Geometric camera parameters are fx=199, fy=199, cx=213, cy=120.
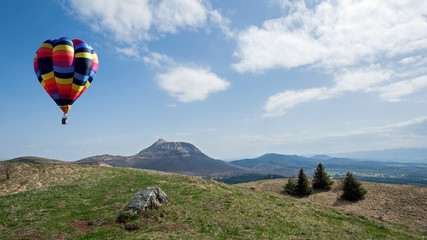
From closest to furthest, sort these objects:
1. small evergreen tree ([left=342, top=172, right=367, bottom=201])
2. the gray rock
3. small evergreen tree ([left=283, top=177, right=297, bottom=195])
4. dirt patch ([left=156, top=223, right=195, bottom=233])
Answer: dirt patch ([left=156, top=223, right=195, bottom=233])
the gray rock
small evergreen tree ([left=342, top=172, right=367, bottom=201])
small evergreen tree ([left=283, top=177, right=297, bottom=195])

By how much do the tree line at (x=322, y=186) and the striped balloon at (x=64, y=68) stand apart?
4815 centimetres

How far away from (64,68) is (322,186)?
57.8 m

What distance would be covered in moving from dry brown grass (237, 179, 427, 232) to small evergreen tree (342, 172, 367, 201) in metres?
1.15

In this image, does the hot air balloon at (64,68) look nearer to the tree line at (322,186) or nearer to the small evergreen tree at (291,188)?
the small evergreen tree at (291,188)

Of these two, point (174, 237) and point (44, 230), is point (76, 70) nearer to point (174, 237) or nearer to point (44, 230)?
point (44, 230)

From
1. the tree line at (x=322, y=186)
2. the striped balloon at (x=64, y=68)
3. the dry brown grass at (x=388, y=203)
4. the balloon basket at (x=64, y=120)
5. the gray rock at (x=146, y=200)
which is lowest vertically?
the dry brown grass at (x=388, y=203)

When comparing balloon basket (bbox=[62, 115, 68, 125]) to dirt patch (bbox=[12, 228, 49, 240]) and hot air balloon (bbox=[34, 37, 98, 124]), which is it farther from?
dirt patch (bbox=[12, 228, 49, 240])

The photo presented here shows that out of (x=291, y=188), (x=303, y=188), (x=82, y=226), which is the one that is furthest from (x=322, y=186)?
(x=82, y=226)

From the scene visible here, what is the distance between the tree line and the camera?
40812mm

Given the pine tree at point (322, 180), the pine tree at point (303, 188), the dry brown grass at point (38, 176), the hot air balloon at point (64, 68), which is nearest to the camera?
the hot air balloon at point (64, 68)

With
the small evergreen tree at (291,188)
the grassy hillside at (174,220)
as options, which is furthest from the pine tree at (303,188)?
the grassy hillside at (174,220)

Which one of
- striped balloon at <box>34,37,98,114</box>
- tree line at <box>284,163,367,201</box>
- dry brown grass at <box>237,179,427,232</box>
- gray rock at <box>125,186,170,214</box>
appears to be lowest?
dry brown grass at <box>237,179,427,232</box>

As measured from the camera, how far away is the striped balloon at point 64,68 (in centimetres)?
3170

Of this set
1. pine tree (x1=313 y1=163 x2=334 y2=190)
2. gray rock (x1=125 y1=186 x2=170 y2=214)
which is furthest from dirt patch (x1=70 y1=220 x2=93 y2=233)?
pine tree (x1=313 y1=163 x2=334 y2=190)
